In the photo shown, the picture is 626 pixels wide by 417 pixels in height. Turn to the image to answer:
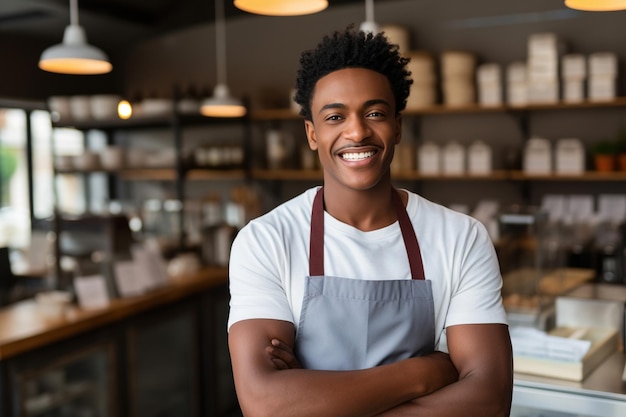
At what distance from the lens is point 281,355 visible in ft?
4.20

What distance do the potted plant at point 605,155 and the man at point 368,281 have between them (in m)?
3.25

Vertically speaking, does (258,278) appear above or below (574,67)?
below

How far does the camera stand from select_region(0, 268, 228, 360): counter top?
112 inches

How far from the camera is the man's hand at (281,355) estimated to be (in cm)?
127

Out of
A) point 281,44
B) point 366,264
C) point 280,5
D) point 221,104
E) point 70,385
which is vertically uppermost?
point 281,44

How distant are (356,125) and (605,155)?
346cm

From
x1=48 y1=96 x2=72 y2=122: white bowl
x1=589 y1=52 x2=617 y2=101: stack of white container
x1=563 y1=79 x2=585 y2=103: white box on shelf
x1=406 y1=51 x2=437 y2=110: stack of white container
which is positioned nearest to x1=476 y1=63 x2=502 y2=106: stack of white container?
x1=406 y1=51 x2=437 y2=110: stack of white container

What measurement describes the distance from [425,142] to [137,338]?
2648 mm

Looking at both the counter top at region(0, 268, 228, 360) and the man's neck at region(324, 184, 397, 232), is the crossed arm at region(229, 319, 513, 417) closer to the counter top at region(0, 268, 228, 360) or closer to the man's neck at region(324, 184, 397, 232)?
the man's neck at region(324, 184, 397, 232)

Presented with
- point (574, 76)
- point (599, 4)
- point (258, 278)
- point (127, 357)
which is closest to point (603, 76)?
point (574, 76)

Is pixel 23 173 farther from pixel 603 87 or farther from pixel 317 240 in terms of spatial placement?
pixel 317 240

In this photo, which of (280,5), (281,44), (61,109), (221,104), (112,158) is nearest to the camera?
(280,5)

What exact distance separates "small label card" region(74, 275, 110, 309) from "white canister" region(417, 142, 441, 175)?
2.38 m

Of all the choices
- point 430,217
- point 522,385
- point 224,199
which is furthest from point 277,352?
point 224,199
